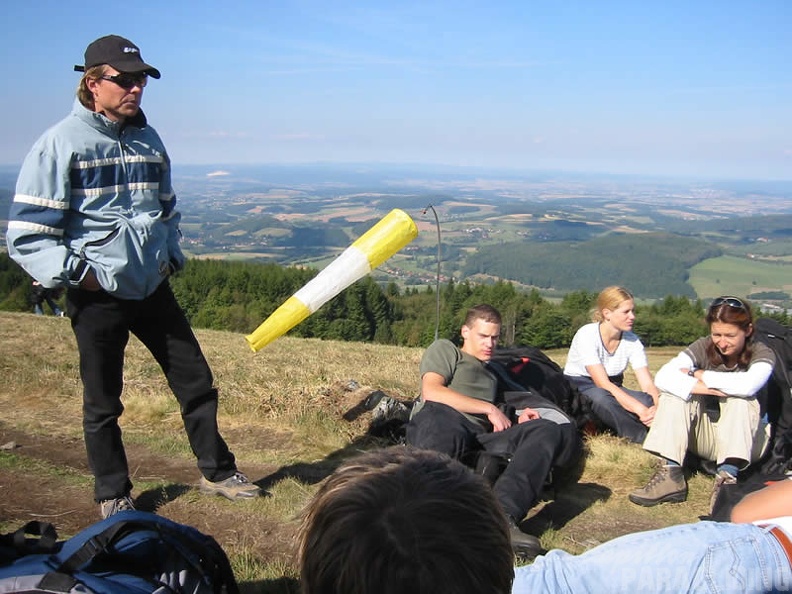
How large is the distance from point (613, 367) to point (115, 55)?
4.73 metres

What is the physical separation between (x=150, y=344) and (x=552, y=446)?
2.41 m

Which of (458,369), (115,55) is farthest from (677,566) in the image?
(115,55)

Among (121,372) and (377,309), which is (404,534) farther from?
(377,309)

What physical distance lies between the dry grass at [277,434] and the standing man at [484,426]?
355 mm

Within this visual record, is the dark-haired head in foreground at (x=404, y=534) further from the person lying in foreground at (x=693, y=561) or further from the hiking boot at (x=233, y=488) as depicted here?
the hiking boot at (x=233, y=488)

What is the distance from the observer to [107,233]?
3.33 meters

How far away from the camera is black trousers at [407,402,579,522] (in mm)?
3588

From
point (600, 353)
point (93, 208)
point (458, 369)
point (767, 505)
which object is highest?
point (93, 208)

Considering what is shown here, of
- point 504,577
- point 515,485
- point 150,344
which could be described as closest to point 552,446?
point 515,485

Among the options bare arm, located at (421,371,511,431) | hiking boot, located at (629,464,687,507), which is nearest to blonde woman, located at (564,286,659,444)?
hiking boot, located at (629,464,687,507)

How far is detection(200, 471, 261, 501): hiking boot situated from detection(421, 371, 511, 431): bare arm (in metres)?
1.30

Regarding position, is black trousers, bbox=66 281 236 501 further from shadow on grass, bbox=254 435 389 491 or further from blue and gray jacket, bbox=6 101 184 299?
shadow on grass, bbox=254 435 389 491

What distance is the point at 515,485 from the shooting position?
3604 millimetres

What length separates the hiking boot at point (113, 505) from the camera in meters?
3.53
